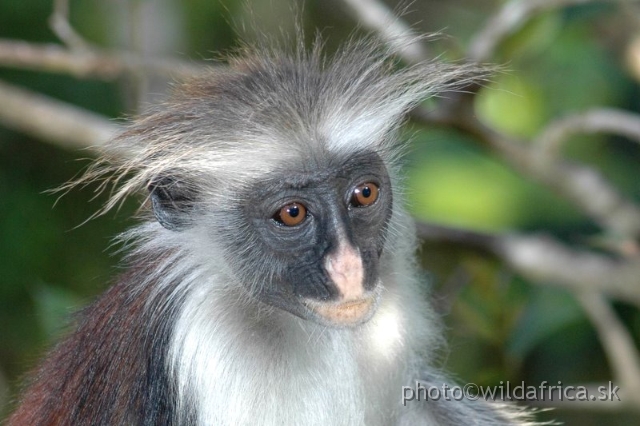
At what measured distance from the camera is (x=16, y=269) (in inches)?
271

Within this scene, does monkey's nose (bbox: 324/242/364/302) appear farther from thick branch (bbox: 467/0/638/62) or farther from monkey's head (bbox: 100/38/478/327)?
thick branch (bbox: 467/0/638/62)

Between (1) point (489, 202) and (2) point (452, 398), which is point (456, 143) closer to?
(1) point (489, 202)

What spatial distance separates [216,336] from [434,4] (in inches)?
256

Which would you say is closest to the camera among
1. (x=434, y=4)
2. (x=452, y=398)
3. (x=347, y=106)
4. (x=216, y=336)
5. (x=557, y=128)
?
(x=216, y=336)

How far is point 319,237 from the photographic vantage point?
364cm

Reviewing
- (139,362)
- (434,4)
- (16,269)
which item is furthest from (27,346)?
(434,4)

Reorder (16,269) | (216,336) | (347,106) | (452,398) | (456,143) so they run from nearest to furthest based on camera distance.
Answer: (216,336), (347,106), (452,398), (16,269), (456,143)

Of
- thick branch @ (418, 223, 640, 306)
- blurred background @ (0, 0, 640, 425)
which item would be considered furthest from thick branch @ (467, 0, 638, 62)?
thick branch @ (418, 223, 640, 306)

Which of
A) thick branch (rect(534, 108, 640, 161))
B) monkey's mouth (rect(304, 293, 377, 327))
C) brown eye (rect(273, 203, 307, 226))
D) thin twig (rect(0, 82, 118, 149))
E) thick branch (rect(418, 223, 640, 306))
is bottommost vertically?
monkey's mouth (rect(304, 293, 377, 327))

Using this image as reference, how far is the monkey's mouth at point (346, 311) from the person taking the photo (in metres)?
3.57

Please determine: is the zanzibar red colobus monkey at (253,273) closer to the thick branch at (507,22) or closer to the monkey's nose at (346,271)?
the monkey's nose at (346,271)

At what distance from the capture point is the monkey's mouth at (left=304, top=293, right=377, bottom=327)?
357 centimetres

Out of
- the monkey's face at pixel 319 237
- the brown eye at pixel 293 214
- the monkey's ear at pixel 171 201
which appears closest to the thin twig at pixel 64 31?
the monkey's ear at pixel 171 201

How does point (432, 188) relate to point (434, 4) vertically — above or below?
below
